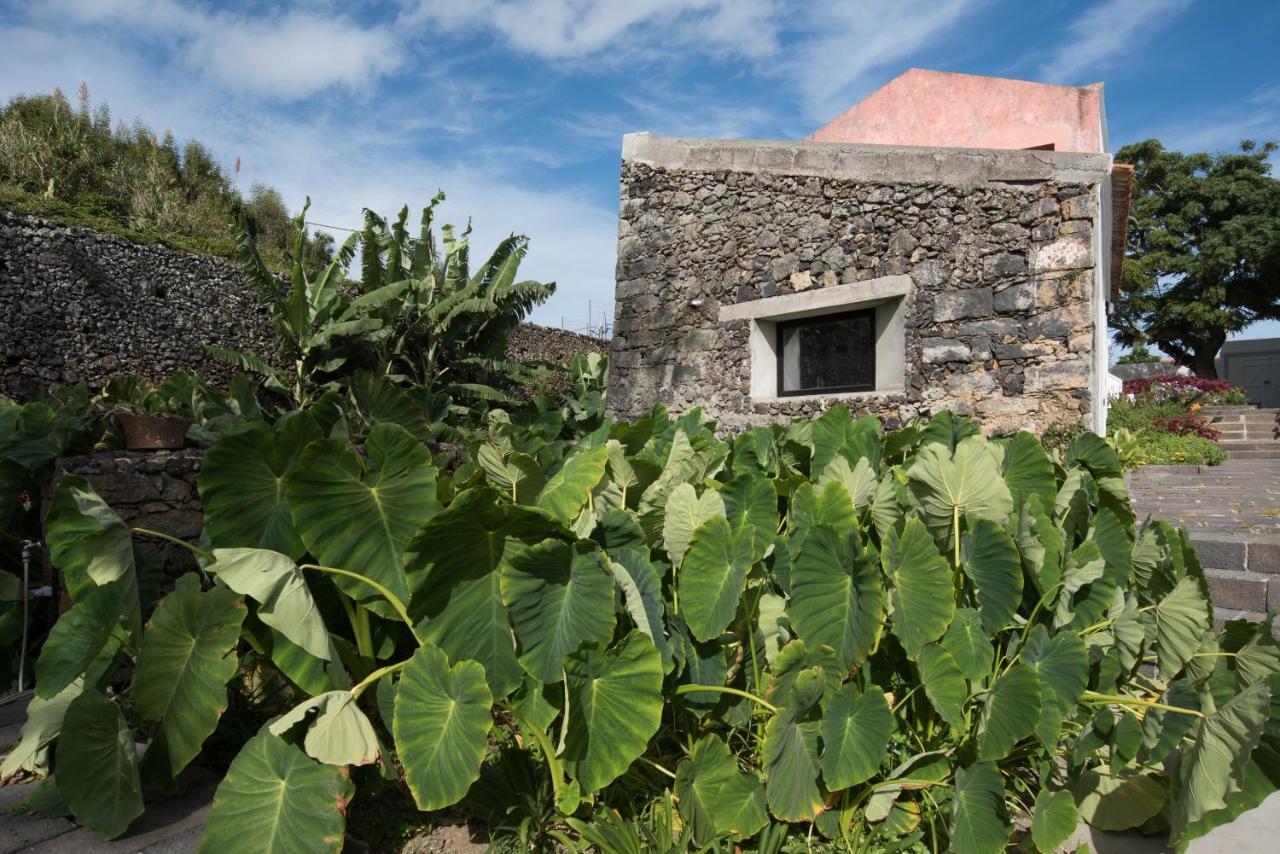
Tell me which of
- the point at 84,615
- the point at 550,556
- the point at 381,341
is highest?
the point at 381,341

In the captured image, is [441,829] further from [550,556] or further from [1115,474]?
[1115,474]

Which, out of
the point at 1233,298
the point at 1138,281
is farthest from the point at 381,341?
the point at 1233,298

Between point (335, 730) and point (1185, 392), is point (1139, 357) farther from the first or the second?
point (335, 730)

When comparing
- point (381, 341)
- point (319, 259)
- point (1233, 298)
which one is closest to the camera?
point (381, 341)

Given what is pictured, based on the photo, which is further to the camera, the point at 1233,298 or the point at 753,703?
the point at 1233,298

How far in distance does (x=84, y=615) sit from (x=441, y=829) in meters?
1.05

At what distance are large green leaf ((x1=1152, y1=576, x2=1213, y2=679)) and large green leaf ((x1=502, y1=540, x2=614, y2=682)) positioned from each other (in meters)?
1.71

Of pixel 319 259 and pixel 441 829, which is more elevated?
pixel 319 259

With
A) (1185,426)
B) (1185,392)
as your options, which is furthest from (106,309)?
(1185,392)

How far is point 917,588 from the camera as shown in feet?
6.10

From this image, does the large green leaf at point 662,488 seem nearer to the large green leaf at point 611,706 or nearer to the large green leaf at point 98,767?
the large green leaf at point 611,706

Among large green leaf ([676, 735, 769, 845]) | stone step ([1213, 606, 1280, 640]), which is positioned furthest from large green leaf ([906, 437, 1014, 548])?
stone step ([1213, 606, 1280, 640])

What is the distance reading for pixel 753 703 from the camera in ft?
6.69

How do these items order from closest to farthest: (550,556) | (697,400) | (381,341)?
1. (550,556)
2. (697,400)
3. (381,341)
